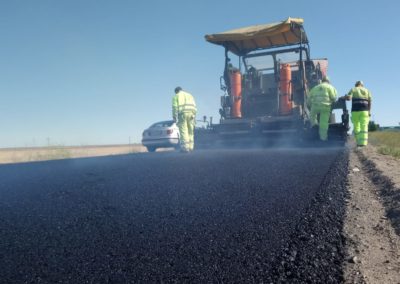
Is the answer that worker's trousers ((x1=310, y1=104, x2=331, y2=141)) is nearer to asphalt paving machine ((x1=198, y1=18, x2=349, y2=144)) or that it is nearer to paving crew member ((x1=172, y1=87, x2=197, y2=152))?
asphalt paving machine ((x1=198, y1=18, x2=349, y2=144))

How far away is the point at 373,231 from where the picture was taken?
8.30 ft

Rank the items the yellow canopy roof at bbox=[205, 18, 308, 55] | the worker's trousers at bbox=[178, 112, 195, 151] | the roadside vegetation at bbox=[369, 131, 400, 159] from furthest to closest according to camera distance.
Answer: the worker's trousers at bbox=[178, 112, 195, 151], the yellow canopy roof at bbox=[205, 18, 308, 55], the roadside vegetation at bbox=[369, 131, 400, 159]

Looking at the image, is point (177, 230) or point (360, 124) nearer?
point (177, 230)

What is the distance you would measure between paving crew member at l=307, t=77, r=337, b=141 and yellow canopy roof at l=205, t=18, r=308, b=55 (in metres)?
1.74

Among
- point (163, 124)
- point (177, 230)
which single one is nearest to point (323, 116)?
point (163, 124)

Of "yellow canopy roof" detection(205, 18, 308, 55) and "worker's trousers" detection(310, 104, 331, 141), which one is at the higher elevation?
"yellow canopy roof" detection(205, 18, 308, 55)

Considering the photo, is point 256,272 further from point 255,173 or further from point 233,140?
point 233,140

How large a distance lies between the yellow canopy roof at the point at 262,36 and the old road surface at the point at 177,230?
233 inches

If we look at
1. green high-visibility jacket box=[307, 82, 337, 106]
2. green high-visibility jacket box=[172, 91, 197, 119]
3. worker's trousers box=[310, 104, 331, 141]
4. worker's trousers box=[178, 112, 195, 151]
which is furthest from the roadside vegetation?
green high-visibility jacket box=[172, 91, 197, 119]

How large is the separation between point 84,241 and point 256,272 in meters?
1.21

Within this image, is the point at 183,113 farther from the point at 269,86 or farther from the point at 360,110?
the point at 360,110

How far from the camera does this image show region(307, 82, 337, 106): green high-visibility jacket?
29.3ft

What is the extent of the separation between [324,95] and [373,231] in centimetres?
696

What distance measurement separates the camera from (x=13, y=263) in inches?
82.1
